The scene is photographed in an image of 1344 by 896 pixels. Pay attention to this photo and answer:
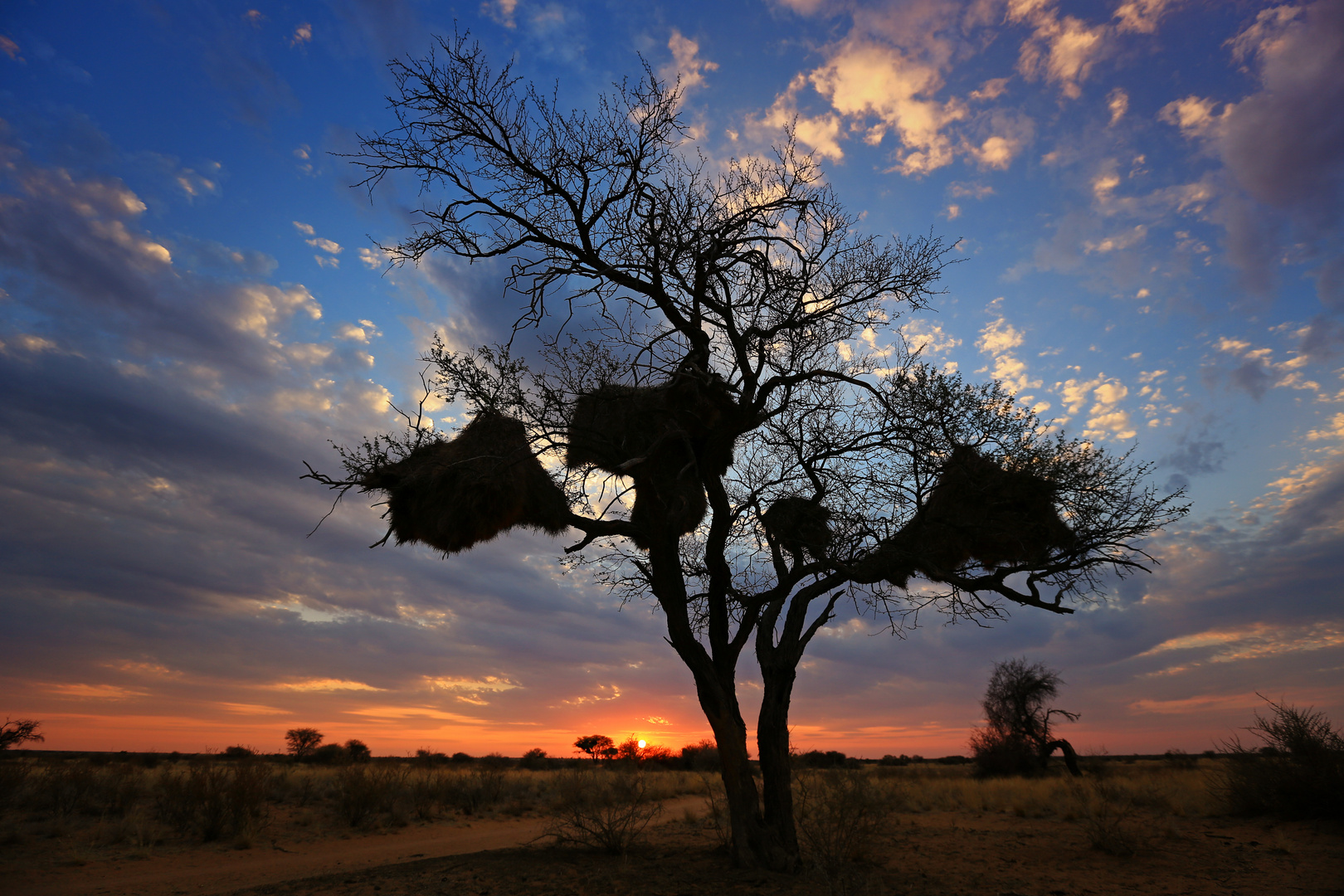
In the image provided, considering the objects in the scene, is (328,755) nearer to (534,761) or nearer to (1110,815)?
(534,761)

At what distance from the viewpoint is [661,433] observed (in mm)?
8172

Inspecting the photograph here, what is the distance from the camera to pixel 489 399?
7.50m

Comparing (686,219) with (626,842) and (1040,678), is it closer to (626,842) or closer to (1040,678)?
(626,842)

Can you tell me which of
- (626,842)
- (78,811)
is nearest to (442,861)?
(626,842)

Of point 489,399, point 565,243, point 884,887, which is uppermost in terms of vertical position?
point 565,243

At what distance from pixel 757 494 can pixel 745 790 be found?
11.4 feet

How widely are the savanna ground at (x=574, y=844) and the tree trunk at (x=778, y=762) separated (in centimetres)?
28

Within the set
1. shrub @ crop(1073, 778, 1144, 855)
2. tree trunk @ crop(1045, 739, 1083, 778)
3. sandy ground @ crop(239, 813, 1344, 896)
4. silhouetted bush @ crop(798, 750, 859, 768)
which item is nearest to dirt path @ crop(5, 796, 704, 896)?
sandy ground @ crop(239, 813, 1344, 896)

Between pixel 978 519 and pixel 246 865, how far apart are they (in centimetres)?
1211

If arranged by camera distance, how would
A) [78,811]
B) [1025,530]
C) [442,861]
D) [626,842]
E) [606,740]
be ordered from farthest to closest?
[606,740]
[78,811]
[626,842]
[442,861]
[1025,530]

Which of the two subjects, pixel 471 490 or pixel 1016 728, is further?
pixel 1016 728

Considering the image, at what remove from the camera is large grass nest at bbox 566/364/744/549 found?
25.5 feet

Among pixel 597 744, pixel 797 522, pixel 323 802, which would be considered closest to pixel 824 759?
pixel 597 744

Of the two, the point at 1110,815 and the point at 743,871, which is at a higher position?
the point at 743,871
